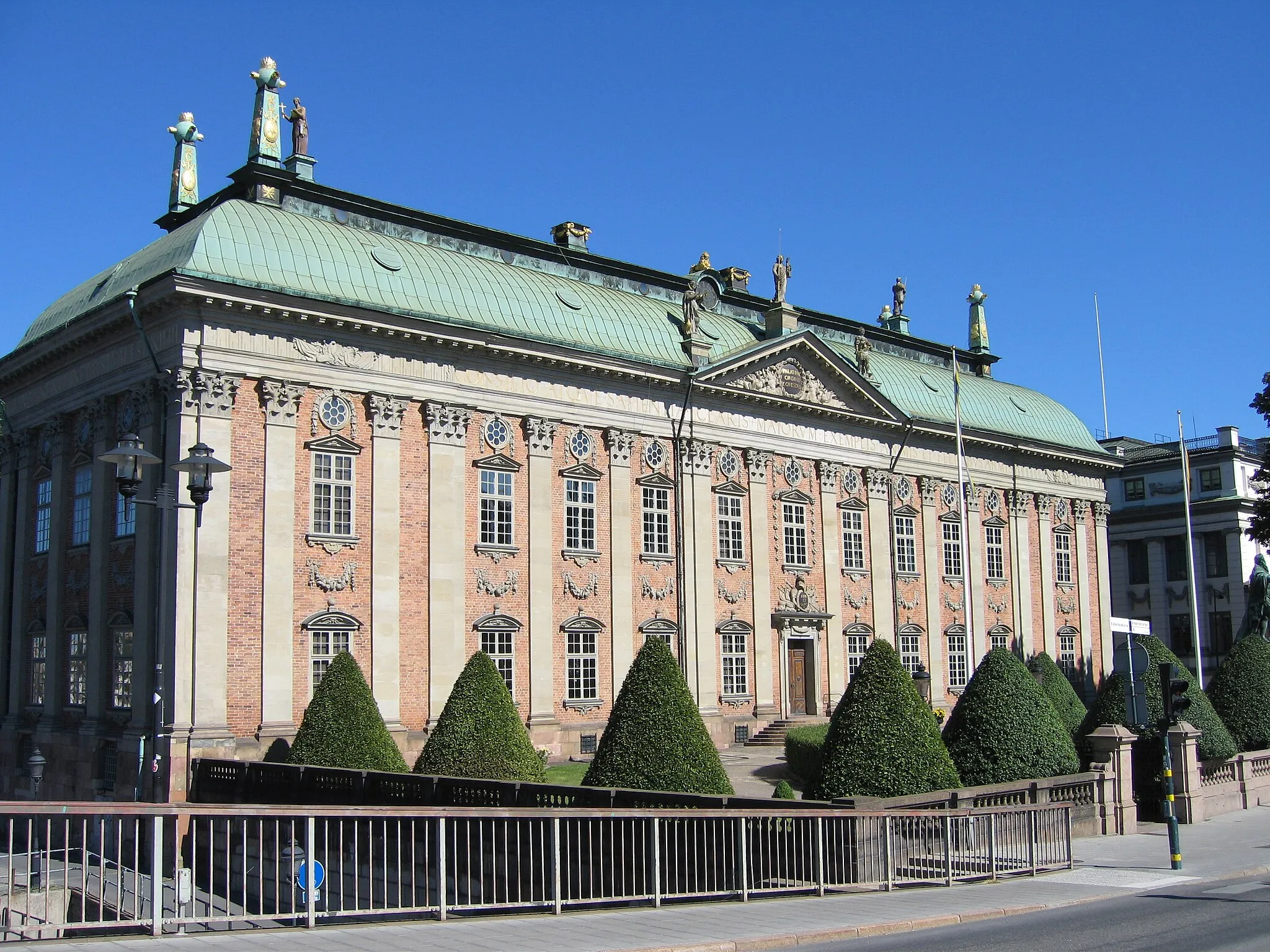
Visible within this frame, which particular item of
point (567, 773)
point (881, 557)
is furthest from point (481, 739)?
point (881, 557)

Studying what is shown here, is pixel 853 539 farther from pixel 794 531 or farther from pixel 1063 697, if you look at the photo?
pixel 1063 697

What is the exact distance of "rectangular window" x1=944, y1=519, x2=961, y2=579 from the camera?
5147 cm

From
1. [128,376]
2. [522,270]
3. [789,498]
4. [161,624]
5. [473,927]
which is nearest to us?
[473,927]

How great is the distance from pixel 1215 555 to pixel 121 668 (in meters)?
62.6

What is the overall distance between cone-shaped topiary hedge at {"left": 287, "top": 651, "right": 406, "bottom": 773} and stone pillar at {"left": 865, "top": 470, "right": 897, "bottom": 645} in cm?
2444

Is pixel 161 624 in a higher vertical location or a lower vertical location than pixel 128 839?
higher

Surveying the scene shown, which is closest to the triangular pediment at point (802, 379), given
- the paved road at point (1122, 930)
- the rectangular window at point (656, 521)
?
the rectangular window at point (656, 521)

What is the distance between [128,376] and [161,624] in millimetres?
6774

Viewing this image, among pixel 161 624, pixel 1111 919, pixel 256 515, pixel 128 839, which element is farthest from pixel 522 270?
pixel 1111 919

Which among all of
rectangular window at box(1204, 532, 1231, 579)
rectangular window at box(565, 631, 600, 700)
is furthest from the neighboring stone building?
rectangular window at box(565, 631, 600, 700)

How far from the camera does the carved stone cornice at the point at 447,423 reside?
117ft

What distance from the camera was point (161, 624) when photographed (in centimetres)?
3077

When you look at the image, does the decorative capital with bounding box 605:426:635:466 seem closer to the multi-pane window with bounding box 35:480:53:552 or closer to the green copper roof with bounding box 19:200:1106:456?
the green copper roof with bounding box 19:200:1106:456

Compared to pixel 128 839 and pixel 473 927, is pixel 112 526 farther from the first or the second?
pixel 473 927
